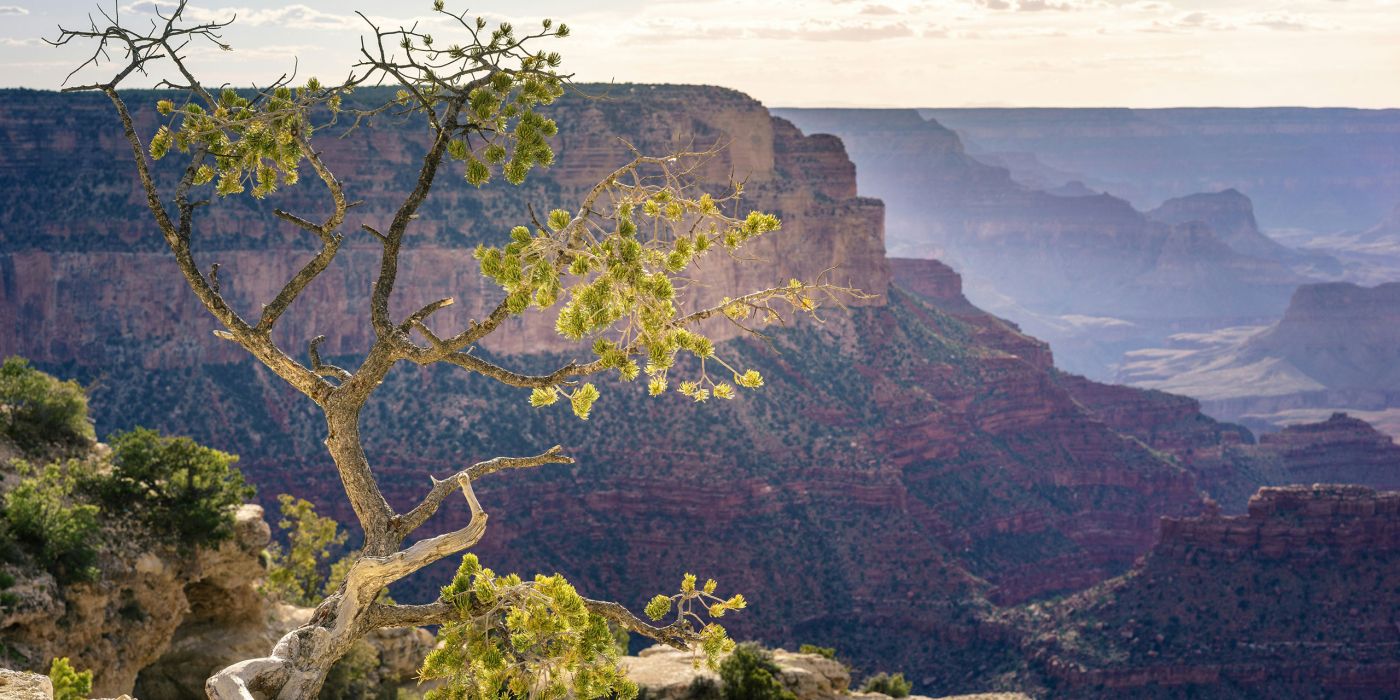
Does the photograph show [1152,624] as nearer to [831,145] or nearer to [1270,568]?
[1270,568]

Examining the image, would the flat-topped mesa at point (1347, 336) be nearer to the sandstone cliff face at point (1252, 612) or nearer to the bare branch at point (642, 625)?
the sandstone cliff face at point (1252, 612)

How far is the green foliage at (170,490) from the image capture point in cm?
3009

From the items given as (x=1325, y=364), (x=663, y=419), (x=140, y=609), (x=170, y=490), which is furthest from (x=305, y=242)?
(x=1325, y=364)

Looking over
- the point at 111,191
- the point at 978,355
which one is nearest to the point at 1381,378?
the point at 978,355

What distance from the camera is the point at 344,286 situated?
77938 millimetres

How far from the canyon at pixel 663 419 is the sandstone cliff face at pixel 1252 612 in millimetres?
2141

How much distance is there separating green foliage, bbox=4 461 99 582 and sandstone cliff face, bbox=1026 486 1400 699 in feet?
145

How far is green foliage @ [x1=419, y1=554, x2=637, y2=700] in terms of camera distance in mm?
12688

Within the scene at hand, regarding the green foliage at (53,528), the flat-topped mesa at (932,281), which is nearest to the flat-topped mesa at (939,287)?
the flat-topped mesa at (932,281)

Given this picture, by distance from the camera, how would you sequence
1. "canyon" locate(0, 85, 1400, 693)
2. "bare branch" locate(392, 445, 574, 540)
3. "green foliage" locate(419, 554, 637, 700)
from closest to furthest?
1. "green foliage" locate(419, 554, 637, 700)
2. "bare branch" locate(392, 445, 574, 540)
3. "canyon" locate(0, 85, 1400, 693)

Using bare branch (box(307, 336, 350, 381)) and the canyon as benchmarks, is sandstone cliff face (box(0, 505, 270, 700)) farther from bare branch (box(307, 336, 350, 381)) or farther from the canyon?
the canyon

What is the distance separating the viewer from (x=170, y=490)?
30234 mm

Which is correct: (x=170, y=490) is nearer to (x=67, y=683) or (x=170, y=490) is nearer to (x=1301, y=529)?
(x=67, y=683)

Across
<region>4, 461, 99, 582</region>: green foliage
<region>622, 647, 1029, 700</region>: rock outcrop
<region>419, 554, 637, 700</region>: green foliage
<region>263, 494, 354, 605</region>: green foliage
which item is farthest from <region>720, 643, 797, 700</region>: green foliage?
<region>419, 554, 637, 700</region>: green foliage
